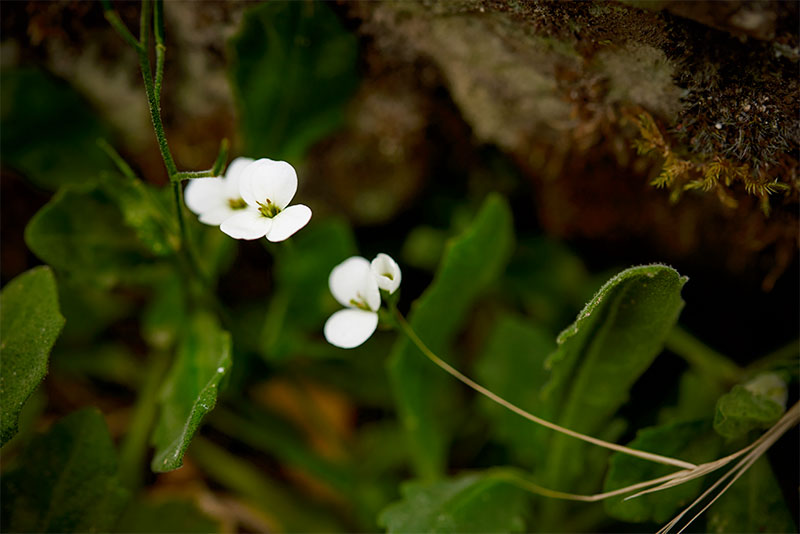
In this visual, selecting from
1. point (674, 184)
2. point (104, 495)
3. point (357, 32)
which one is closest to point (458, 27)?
point (357, 32)

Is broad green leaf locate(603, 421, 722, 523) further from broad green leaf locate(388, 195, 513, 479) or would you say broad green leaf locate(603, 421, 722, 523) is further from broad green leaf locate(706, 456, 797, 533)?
broad green leaf locate(388, 195, 513, 479)

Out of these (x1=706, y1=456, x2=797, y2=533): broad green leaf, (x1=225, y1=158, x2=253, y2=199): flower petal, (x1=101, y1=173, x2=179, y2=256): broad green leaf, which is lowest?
(x1=706, y1=456, x2=797, y2=533): broad green leaf

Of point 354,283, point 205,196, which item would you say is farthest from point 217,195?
point 354,283

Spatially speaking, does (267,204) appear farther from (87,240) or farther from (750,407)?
(750,407)

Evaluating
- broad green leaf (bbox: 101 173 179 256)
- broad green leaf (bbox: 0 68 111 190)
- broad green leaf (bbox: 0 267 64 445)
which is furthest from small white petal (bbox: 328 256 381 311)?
broad green leaf (bbox: 0 68 111 190)

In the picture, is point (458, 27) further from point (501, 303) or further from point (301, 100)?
point (501, 303)

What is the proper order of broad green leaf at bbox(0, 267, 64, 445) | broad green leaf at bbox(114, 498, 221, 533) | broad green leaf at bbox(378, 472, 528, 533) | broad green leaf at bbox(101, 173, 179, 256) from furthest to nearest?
broad green leaf at bbox(114, 498, 221, 533)
broad green leaf at bbox(101, 173, 179, 256)
broad green leaf at bbox(378, 472, 528, 533)
broad green leaf at bbox(0, 267, 64, 445)

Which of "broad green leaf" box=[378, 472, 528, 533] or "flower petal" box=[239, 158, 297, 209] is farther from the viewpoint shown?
"broad green leaf" box=[378, 472, 528, 533]
